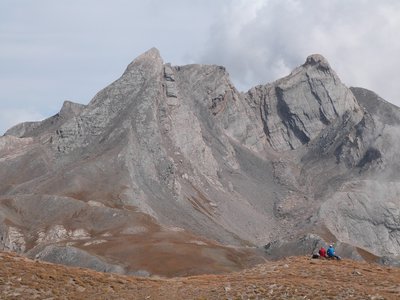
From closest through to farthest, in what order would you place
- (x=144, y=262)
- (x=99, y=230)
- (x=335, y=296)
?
1. (x=335, y=296)
2. (x=144, y=262)
3. (x=99, y=230)

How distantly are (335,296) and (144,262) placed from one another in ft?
405

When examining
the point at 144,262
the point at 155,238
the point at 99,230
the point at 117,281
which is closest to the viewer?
the point at 117,281

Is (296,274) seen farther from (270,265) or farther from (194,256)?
(194,256)

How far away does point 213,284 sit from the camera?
43031mm

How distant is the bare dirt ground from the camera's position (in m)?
38.0

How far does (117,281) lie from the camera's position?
43.9m

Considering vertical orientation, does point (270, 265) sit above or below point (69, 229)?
below

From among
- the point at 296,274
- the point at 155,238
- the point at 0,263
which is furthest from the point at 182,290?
the point at 155,238

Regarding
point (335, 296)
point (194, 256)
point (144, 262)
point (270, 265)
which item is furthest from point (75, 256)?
Result: point (335, 296)

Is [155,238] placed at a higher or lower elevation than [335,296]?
higher

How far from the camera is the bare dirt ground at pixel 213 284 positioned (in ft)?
125

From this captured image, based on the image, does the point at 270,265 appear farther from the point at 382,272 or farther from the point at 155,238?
the point at 155,238

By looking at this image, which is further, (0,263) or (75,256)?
(75,256)

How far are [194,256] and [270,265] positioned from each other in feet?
372
